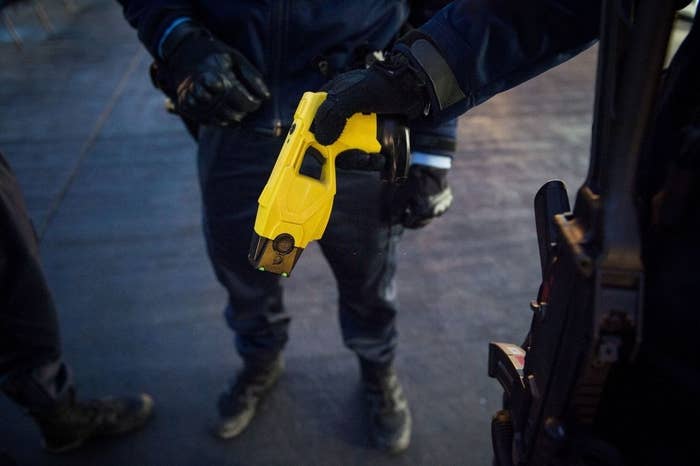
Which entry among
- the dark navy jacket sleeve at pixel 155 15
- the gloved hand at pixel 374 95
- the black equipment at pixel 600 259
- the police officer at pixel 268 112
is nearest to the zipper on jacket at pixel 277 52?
the police officer at pixel 268 112

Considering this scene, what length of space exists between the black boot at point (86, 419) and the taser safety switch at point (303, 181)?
103 cm

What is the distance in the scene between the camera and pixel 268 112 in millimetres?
1078

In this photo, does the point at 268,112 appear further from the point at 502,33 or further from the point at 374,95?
the point at 502,33

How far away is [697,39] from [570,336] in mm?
349

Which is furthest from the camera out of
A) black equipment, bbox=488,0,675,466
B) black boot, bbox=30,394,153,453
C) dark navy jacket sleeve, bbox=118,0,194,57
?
black boot, bbox=30,394,153,453

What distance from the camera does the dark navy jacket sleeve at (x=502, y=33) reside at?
0.72m

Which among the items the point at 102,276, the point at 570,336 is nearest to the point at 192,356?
the point at 102,276

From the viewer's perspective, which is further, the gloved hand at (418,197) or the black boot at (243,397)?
the black boot at (243,397)

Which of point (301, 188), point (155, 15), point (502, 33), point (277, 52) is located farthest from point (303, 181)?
point (155, 15)

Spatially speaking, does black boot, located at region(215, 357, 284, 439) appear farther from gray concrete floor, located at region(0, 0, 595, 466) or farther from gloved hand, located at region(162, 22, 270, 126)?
gloved hand, located at region(162, 22, 270, 126)

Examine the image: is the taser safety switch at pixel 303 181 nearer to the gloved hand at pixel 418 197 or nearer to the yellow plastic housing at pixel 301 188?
the yellow plastic housing at pixel 301 188

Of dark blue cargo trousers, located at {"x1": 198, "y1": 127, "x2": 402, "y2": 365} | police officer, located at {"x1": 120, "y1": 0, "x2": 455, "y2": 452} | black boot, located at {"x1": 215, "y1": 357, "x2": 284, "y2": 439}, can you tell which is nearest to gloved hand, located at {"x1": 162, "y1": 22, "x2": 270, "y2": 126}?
police officer, located at {"x1": 120, "y1": 0, "x2": 455, "y2": 452}

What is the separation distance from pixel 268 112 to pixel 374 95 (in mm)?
413

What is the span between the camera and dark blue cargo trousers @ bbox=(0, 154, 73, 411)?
3.87 feet
